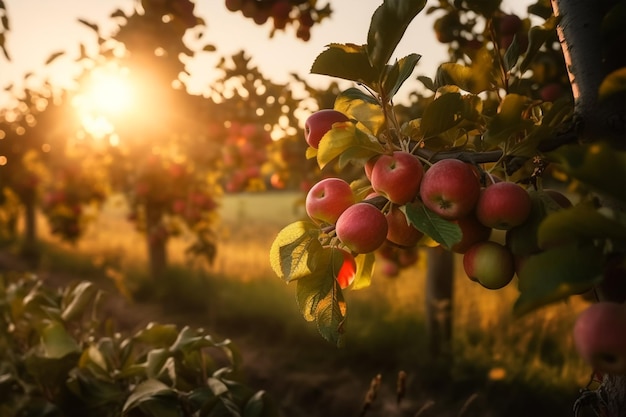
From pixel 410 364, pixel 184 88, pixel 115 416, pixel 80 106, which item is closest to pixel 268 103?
pixel 184 88

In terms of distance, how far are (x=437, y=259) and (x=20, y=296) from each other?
2.65 meters

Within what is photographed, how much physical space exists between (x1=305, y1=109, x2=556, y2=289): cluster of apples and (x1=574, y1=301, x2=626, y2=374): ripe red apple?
166 mm

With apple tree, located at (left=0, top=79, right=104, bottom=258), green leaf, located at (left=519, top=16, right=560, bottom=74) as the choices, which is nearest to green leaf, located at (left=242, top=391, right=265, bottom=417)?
green leaf, located at (left=519, top=16, right=560, bottom=74)

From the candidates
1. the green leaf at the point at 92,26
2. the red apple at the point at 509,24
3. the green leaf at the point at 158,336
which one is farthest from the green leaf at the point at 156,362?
the green leaf at the point at 92,26

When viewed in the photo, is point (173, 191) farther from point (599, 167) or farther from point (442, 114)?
point (599, 167)

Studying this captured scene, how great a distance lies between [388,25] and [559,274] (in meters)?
0.39

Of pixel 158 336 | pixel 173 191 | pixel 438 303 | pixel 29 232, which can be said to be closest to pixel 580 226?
pixel 158 336

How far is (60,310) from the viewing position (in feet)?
5.32

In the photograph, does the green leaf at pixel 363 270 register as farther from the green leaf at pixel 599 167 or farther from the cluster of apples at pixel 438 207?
the green leaf at pixel 599 167

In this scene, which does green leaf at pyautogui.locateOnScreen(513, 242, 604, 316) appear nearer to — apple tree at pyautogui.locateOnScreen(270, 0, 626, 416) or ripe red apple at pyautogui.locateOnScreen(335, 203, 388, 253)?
apple tree at pyautogui.locateOnScreen(270, 0, 626, 416)

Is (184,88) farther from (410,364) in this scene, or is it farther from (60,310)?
(410,364)

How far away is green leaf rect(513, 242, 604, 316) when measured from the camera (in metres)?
0.48

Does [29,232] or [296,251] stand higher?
[296,251]

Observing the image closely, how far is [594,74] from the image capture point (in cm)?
75
